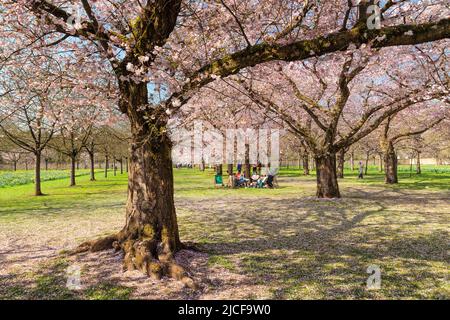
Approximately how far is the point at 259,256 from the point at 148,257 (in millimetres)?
2433

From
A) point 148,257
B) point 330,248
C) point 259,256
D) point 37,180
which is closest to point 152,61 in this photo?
point 148,257

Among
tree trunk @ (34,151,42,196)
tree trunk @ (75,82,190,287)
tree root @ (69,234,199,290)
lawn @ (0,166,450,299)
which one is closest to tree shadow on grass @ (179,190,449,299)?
lawn @ (0,166,450,299)

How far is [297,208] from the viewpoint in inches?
558

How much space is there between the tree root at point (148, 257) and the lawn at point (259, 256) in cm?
16

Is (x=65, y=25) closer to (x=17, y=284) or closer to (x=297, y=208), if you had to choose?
(x=17, y=284)

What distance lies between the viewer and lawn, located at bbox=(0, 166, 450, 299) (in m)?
5.24

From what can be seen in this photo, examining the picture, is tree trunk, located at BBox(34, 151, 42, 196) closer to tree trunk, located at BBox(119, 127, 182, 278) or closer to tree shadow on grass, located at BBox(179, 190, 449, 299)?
tree shadow on grass, located at BBox(179, 190, 449, 299)

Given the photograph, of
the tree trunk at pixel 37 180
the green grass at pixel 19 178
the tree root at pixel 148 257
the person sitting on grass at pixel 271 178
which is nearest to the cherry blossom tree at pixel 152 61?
the tree root at pixel 148 257

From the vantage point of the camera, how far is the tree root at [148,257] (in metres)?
5.74

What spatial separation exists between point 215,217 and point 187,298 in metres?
7.28

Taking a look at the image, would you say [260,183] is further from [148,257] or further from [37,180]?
[148,257]

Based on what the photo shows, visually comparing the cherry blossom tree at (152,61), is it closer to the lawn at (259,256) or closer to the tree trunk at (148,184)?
the tree trunk at (148,184)
